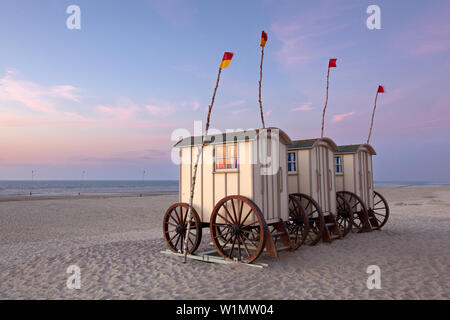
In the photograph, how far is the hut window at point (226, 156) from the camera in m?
9.22

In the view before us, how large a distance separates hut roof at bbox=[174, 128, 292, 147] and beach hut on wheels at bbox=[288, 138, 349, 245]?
1.70 metres

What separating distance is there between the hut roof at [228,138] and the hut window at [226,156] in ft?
0.63

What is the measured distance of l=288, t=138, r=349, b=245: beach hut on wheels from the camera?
1124 centimetres

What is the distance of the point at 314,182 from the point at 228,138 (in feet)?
12.9

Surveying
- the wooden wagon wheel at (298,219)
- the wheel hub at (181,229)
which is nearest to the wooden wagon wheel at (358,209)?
the wooden wagon wheel at (298,219)

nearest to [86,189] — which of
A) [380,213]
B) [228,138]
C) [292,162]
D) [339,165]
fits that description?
[380,213]

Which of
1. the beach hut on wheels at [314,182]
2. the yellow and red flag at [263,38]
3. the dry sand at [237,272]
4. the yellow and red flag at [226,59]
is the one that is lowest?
the dry sand at [237,272]

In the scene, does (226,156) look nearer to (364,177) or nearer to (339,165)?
(339,165)

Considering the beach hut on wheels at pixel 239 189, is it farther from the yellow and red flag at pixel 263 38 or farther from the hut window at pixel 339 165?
the hut window at pixel 339 165

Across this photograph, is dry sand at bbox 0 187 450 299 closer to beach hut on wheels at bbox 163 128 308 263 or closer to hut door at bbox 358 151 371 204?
beach hut on wheels at bbox 163 128 308 263

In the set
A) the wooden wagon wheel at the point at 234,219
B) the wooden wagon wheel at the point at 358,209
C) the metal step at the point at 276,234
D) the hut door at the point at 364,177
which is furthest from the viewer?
the hut door at the point at 364,177

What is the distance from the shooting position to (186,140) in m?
10.5

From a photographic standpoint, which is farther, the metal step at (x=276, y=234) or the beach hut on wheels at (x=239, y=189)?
the metal step at (x=276, y=234)
